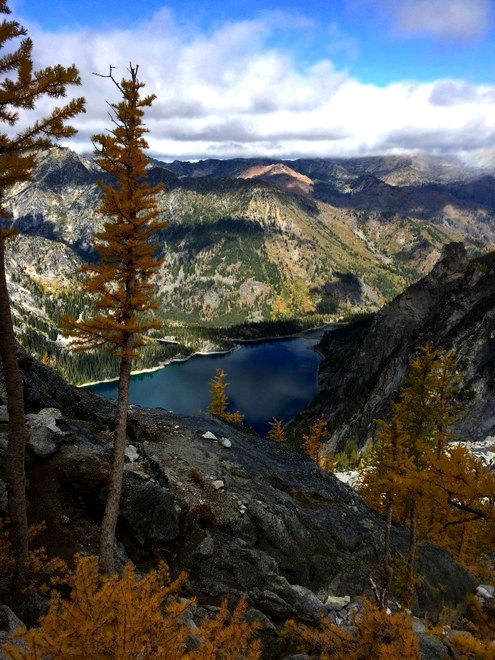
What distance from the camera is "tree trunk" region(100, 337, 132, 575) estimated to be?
60.2ft

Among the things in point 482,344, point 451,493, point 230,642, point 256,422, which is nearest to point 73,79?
point 451,493

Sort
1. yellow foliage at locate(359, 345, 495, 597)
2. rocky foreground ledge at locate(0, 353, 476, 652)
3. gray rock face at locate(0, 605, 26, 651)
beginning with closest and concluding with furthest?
yellow foliage at locate(359, 345, 495, 597) < gray rock face at locate(0, 605, 26, 651) < rocky foreground ledge at locate(0, 353, 476, 652)

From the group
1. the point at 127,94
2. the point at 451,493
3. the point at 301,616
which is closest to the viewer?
the point at 451,493

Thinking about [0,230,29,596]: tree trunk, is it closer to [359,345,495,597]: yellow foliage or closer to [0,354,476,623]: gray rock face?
[0,354,476,623]: gray rock face

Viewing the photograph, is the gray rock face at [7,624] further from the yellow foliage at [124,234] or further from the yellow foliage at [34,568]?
the yellow foliage at [124,234]

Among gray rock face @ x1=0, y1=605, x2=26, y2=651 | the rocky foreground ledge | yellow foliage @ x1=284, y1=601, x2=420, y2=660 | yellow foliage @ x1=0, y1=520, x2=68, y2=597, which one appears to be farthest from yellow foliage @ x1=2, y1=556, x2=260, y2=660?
the rocky foreground ledge

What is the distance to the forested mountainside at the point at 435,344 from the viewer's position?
88000 millimetres

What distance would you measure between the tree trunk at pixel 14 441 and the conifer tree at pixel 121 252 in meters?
3.84

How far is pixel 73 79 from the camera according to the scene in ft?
46.7

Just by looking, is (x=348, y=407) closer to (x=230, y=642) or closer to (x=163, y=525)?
(x=163, y=525)

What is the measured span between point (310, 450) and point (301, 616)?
59212 mm

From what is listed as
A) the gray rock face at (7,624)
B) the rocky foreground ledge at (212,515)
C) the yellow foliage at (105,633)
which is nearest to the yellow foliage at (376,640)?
the yellow foliage at (105,633)

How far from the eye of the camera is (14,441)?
606 inches

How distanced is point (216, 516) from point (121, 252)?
16.3 metres
